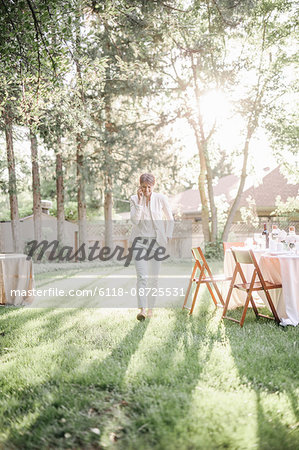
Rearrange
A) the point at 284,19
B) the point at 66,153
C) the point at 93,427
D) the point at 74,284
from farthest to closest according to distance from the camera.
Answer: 1. the point at 66,153
2. the point at 284,19
3. the point at 74,284
4. the point at 93,427

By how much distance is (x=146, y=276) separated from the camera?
6207mm

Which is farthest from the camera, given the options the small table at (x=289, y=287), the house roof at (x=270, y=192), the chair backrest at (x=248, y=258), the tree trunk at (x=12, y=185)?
the house roof at (x=270, y=192)

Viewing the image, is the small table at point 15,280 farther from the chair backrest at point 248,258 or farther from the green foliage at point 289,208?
the green foliage at point 289,208

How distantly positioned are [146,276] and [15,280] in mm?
3040

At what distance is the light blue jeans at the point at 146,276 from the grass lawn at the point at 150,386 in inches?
17.1

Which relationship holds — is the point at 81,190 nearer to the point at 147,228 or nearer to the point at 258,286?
the point at 147,228

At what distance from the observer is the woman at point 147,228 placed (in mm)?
6152

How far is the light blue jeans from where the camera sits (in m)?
6.11

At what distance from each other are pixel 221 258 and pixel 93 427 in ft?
48.4

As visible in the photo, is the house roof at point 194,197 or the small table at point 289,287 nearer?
the small table at point 289,287

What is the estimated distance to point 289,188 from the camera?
23.9 metres

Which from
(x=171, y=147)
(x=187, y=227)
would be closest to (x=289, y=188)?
(x=187, y=227)

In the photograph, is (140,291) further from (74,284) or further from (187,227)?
(187,227)

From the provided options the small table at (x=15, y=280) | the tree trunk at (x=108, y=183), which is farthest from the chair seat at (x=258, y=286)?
the tree trunk at (x=108, y=183)
